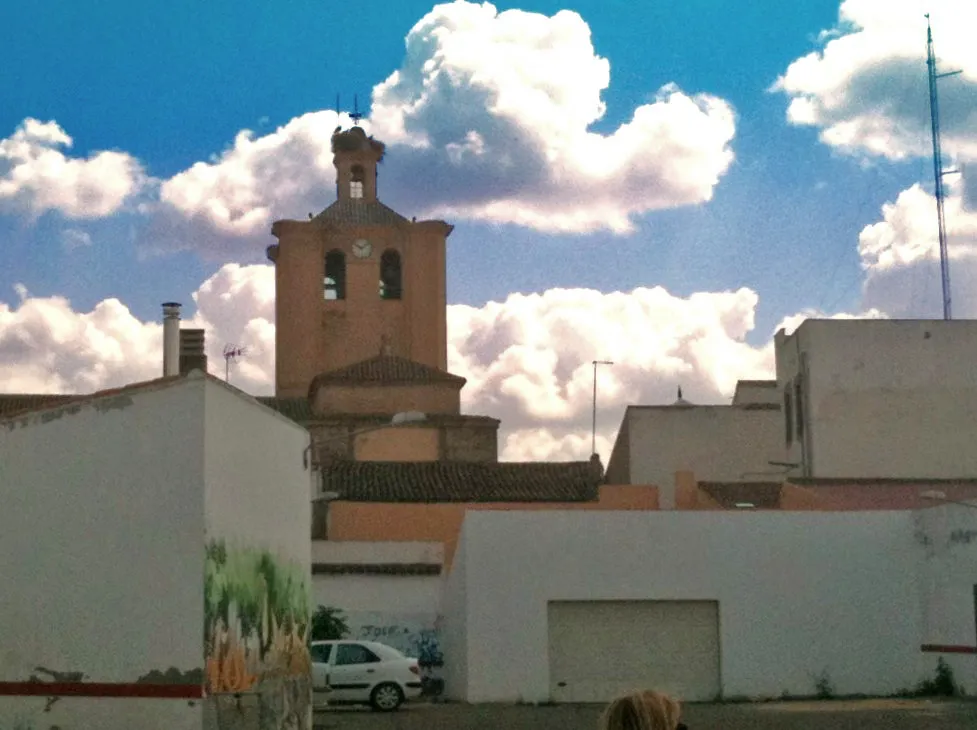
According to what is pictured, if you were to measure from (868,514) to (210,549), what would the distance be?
61.4 ft

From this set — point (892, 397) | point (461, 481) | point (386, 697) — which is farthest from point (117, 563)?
point (461, 481)

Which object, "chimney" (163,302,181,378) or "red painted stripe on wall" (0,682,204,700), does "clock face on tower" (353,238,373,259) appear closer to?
"chimney" (163,302,181,378)

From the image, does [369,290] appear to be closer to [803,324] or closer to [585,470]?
[585,470]

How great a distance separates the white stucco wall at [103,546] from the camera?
57.7ft

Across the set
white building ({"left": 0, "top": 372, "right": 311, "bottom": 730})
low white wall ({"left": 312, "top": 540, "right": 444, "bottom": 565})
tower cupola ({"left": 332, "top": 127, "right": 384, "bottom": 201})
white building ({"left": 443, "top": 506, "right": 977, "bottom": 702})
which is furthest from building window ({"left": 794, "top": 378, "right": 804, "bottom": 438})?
tower cupola ({"left": 332, "top": 127, "right": 384, "bottom": 201})

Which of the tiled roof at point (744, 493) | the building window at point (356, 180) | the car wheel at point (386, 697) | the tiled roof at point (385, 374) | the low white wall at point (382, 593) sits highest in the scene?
the building window at point (356, 180)

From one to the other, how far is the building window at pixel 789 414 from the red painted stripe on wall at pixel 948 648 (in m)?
14.4

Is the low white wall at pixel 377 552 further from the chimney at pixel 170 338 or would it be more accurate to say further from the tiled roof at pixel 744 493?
the chimney at pixel 170 338

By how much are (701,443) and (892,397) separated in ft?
39.1

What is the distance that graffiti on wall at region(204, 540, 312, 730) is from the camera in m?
17.9

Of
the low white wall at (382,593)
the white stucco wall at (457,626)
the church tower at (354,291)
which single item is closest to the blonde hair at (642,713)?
the white stucco wall at (457,626)

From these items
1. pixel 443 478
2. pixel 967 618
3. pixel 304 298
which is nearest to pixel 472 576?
pixel 967 618

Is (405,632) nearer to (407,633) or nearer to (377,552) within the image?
(407,633)

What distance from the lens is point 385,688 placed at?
3028 centimetres
